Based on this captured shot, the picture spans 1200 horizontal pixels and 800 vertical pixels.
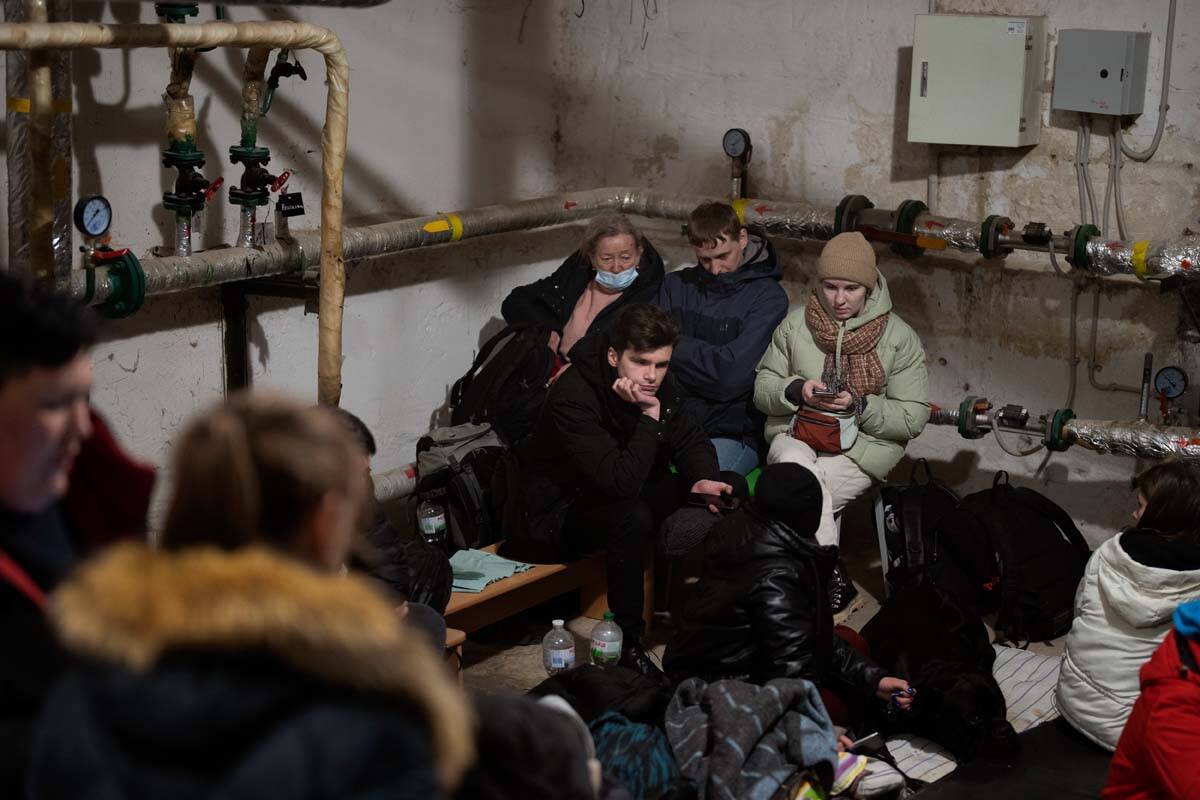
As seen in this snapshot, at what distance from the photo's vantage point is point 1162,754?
7.91 feet

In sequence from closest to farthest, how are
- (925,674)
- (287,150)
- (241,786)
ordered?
(241,786) < (925,674) < (287,150)

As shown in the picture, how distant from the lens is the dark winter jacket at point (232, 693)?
115 centimetres

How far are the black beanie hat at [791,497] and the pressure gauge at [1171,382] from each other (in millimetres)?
1497

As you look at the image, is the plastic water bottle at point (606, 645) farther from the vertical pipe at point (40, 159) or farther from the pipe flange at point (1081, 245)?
the pipe flange at point (1081, 245)

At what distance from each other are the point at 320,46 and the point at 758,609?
65.2 inches

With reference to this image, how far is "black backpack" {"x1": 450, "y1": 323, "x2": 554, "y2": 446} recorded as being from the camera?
14.8 ft

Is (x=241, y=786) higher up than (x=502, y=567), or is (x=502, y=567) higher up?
(x=241, y=786)

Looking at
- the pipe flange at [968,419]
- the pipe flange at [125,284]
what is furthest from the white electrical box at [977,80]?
the pipe flange at [125,284]

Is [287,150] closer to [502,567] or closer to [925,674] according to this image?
[502,567]

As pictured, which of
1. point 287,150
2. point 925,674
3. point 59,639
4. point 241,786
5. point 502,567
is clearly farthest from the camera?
point 287,150

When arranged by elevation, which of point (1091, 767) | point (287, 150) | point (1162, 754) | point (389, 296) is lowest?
point (1091, 767)

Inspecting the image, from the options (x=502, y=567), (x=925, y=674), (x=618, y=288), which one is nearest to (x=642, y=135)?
(x=618, y=288)

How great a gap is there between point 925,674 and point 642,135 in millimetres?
2662

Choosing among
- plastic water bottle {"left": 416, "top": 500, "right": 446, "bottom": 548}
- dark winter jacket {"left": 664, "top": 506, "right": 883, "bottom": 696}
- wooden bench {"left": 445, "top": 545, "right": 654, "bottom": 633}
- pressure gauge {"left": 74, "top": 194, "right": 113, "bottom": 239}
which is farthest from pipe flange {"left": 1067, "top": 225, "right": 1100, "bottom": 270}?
pressure gauge {"left": 74, "top": 194, "right": 113, "bottom": 239}
